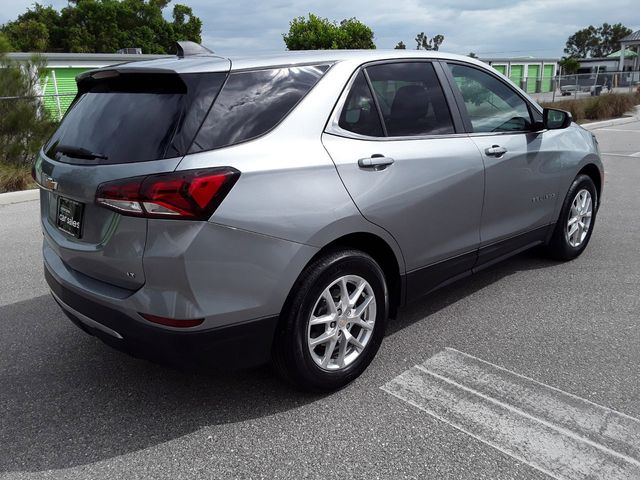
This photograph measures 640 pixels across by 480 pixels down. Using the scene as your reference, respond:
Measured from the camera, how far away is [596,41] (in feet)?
418

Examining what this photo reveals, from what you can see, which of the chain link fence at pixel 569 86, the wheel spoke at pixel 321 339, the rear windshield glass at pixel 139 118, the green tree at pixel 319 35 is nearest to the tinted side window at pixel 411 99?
the rear windshield glass at pixel 139 118

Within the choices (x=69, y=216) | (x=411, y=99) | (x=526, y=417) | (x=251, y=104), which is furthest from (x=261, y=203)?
(x=526, y=417)

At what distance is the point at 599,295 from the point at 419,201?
6.64 feet

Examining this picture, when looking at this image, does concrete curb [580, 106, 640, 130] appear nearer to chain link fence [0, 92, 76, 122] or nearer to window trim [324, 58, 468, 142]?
chain link fence [0, 92, 76, 122]

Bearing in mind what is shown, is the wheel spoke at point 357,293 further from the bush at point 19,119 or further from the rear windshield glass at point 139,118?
the bush at point 19,119

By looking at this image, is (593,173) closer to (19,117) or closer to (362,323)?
(362,323)

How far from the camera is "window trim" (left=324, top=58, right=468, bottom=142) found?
2.93 metres

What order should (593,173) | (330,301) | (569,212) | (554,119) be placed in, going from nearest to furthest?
(330,301) < (554,119) < (569,212) < (593,173)

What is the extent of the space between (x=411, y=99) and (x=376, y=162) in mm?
705

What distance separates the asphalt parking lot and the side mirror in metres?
1.32

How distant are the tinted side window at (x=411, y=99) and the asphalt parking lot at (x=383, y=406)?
4.42 feet

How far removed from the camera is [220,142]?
99.1 inches

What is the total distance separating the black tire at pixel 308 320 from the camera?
2730 millimetres

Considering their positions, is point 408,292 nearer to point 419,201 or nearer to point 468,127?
point 419,201
